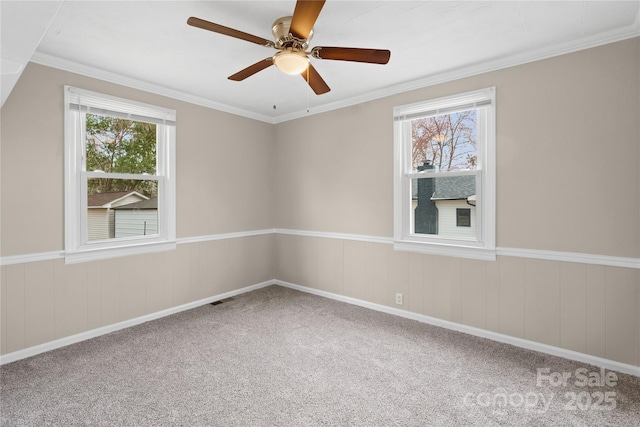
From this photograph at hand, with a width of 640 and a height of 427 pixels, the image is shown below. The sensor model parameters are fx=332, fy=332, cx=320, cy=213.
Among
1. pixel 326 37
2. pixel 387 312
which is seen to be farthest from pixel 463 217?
pixel 326 37

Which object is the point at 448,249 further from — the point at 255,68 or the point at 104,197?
the point at 104,197

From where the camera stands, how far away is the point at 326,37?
250 centimetres

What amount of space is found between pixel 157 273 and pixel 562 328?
154 inches

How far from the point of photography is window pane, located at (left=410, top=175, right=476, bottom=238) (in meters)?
3.27

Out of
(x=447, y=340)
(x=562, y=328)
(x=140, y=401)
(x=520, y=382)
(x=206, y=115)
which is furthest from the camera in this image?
(x=206, y=115)

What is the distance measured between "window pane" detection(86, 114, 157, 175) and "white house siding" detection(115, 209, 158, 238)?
431 mm

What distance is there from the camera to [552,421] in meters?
1.99

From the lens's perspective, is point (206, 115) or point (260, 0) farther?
point (206, 115)

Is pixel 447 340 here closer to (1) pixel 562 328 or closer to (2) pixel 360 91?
(1) pixel 562 328

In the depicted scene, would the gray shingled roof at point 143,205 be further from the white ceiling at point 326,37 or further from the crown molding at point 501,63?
the crown molding at point 501,63

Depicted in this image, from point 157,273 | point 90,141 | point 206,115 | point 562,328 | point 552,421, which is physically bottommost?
point 552,421

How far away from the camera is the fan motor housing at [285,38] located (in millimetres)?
2089

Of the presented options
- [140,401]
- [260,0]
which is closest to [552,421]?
[140,401]

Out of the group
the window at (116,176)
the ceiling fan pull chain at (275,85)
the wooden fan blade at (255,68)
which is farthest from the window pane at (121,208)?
the wooden fan blade at (255,68)
